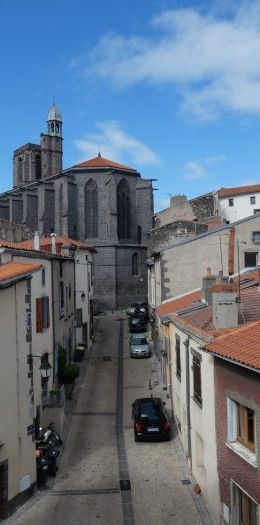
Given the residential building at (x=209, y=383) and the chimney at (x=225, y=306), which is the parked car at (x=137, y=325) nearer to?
the residential building at (x=209, y=383)

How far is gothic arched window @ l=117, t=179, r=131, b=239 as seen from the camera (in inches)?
2552

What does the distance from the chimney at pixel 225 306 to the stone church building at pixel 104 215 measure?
156 ft

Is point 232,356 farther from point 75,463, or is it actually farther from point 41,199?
point 41,199

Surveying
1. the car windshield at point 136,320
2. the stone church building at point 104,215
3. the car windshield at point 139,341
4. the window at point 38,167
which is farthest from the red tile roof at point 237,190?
the window at point 38,167

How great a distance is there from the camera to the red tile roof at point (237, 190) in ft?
186

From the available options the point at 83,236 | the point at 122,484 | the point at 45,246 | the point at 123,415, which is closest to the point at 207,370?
the point at 122,484

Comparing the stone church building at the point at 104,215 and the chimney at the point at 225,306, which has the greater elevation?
the stone church building at the point at 104,215

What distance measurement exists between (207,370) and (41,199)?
5600cm

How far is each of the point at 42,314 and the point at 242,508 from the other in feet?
42.7

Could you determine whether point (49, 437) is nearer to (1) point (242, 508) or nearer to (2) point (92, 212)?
(1) point (242, 508)

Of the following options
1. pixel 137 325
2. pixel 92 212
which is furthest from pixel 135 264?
pixel 137 325

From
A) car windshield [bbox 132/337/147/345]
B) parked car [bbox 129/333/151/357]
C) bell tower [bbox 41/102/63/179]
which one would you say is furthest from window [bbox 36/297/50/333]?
bell tower [bbox 41/102/63/179]

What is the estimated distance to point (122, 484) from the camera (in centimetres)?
1517

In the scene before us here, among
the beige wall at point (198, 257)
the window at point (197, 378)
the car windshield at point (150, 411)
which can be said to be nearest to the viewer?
the window at point (197, 378)
